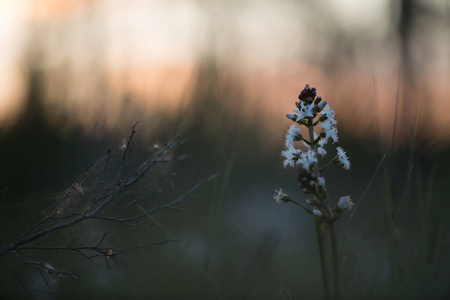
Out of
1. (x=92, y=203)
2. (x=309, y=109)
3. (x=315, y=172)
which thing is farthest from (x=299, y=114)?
(x=92, y=203)

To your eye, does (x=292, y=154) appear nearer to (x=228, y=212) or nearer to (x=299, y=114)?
(x=299, y=114)

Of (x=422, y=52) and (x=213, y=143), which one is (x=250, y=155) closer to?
(x=213, y=143)

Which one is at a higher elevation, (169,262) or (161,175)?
(161,175)

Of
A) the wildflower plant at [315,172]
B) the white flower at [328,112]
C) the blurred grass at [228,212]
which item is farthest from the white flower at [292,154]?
the blurred grass at [228,212]

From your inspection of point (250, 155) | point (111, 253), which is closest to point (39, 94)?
point (250, 155)

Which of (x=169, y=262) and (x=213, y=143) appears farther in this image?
(x=213, y=143)

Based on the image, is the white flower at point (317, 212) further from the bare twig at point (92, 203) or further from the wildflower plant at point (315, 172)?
the bare twig at point (92, 203)

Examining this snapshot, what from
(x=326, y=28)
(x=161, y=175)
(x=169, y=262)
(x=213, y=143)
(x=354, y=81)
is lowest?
(x=169, y=262)

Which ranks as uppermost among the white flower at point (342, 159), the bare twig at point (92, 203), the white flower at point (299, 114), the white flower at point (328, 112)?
the white flower at point (328, 112)
